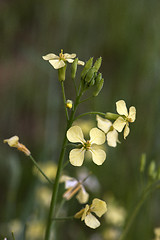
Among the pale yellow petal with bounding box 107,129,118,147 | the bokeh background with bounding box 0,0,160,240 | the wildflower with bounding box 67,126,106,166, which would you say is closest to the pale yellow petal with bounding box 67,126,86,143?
the wildflower with bounding box 67,126,106,166

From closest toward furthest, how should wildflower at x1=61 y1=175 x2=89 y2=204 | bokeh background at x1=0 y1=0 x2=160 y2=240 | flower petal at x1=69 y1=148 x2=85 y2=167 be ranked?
flower petal at x1=69 y1=148 x2=85 y2=167
wildflower at x1=61 y1=175 x2=89 y2=204
bokeh background at x1=0 y1=0 x2=160 y2=240

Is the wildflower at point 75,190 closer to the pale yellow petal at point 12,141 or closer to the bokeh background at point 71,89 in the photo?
the pale yellow petal at point 12,141

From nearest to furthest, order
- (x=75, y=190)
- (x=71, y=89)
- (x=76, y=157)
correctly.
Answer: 1. (x=76, y=157)
2. (x=75, y=190)
3. (x=71, y=89)

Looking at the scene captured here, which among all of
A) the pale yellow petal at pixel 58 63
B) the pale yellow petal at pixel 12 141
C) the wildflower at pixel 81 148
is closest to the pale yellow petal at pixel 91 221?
the wildflower at pixel 81 148

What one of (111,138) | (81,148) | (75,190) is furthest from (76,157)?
(75,190)

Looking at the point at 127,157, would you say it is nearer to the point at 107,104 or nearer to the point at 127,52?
the point at 107,104

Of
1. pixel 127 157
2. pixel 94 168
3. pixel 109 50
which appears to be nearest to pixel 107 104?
pixel 127 157

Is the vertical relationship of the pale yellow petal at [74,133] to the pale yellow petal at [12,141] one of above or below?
above

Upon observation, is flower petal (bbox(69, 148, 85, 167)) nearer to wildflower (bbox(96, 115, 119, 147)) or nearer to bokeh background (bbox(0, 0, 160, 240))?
wildflower (bbox(96, 115, 119, 147))

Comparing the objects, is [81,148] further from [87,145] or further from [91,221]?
[91,221]
